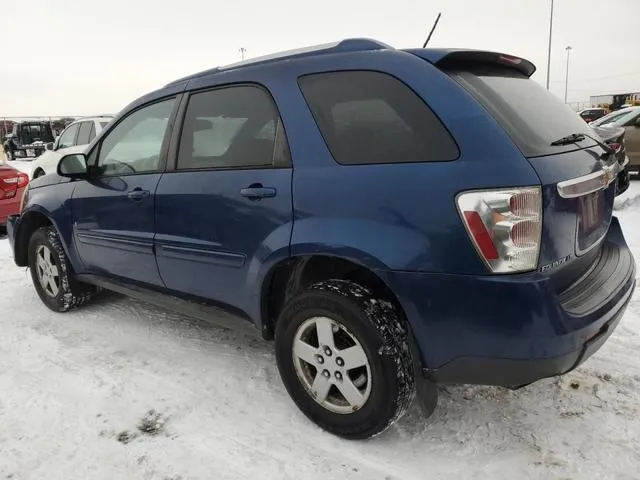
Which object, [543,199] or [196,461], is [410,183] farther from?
[196,461]

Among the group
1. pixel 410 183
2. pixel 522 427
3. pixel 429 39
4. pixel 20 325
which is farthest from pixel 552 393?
pixel 20 325

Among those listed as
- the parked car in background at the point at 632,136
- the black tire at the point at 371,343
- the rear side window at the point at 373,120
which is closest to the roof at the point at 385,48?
the rear side window at the point at 373,120

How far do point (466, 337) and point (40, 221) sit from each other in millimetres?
3839

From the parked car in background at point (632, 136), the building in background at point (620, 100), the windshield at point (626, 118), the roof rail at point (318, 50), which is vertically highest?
the roof rail at point (318, 50)

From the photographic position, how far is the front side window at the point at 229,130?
8.51ft

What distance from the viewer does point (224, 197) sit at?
2631 mm

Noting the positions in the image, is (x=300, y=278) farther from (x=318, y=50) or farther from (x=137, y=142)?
(x=137, y=142)

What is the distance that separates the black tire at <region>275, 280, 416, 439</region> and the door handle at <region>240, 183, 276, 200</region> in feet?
1.60

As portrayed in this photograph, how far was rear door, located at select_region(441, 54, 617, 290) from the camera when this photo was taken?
6.28ft

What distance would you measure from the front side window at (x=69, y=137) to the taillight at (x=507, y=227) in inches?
442

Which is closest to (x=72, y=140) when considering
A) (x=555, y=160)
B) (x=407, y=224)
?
(x=407, y=224)

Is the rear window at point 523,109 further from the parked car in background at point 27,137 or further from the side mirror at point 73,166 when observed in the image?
the parked car in background at point 27,137

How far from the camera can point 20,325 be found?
155 inches

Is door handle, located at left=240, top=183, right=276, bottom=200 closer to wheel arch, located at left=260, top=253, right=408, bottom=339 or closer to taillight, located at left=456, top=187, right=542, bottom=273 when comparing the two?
wheel arch, located at left=260, top=253, right=408, bottom=339
